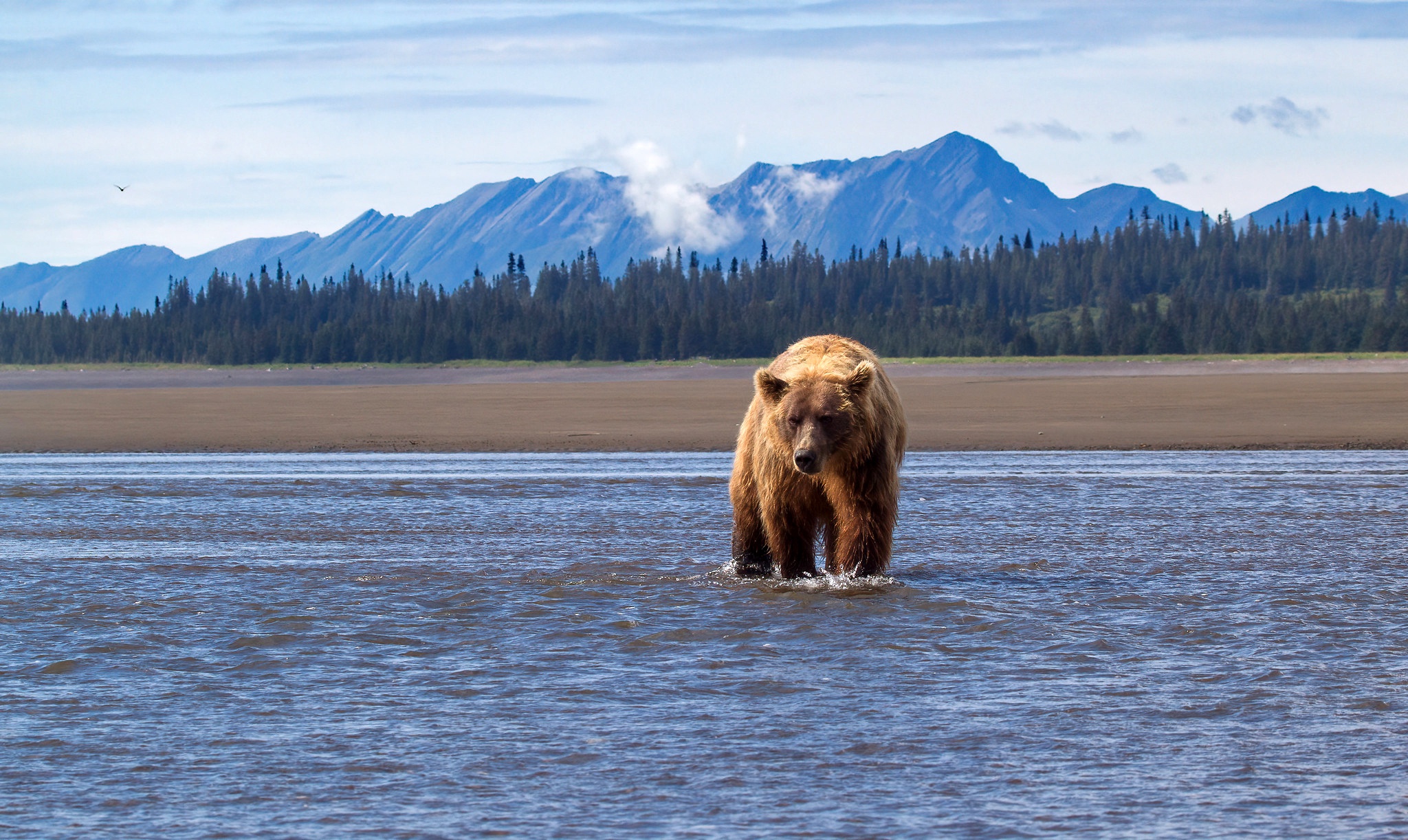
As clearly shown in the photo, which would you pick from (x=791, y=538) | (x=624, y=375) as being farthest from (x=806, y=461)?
(x=624, y=375)

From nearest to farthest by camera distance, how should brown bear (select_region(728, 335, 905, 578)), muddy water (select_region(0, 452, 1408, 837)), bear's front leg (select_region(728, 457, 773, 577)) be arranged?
muddy water (select_region(0, 452, 1408, 837)) < brown bear (select_region(728, 335, 905, 578)) < bear's front leg (select_region(728, 457, 773, 577))

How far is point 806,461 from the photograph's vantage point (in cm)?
1116

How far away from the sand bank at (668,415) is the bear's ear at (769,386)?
63.3 ft

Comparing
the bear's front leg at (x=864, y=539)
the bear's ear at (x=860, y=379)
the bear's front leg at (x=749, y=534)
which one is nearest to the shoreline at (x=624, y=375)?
the bear's front leg at (x=749, y=534)

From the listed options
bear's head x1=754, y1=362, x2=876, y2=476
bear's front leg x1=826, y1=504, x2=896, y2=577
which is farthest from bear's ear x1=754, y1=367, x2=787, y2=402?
bear's front leg x1=826, y1=504, x2=896, y2=577

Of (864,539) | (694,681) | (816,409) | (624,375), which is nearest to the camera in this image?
(694,681)

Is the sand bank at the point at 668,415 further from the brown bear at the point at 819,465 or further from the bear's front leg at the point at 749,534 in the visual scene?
the brown bear at the point at 819,465

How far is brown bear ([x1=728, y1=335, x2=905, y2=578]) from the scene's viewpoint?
1164 centimetres

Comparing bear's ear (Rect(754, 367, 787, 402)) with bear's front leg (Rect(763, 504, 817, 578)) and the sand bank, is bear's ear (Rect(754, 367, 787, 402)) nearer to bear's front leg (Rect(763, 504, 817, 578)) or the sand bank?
bear's front leg (Rect(763, 504, 817, 578))

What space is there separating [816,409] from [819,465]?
0.51 metres

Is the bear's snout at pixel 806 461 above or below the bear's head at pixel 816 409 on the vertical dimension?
below

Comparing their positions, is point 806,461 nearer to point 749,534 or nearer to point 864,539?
point 864,539

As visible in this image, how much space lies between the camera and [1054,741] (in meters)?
7.29

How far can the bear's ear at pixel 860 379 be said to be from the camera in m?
11.7
